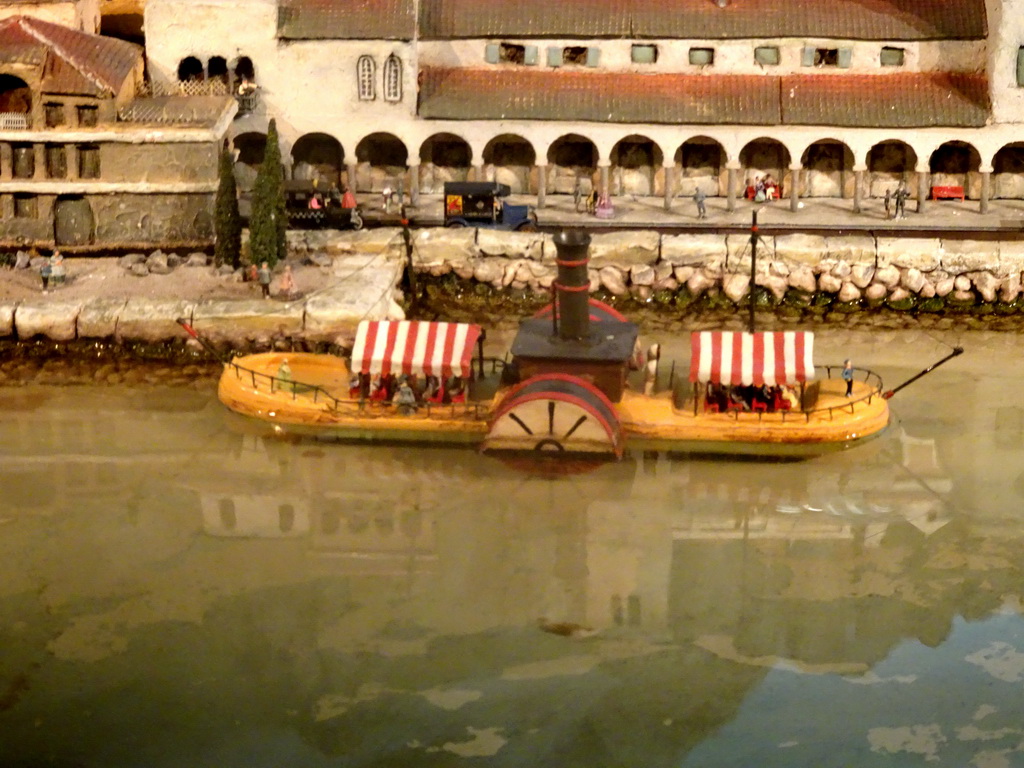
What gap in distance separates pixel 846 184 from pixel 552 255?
41.4ft

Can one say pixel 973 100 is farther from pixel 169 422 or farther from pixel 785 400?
pixel 169 422

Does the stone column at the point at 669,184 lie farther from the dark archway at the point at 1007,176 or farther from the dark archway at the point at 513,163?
the dark archway at the point at 1007,176

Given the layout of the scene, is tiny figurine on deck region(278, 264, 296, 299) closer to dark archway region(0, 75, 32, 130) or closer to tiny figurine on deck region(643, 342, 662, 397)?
tiny figurine on deck region(643, 342, 662, 397)

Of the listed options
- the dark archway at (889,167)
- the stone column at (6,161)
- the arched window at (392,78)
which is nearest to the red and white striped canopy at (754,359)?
the arched window at (392,78)

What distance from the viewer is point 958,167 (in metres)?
52.2

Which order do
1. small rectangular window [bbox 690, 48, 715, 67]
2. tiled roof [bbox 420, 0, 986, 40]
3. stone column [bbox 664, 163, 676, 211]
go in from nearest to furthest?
tiled roof [bbox 420, 0, 986, 40], stone column [bbox 664, 163, 676, 211], small rectangular window [bbox 690, 48, 715, 67]

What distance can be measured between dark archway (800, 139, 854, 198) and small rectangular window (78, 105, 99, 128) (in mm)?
22689

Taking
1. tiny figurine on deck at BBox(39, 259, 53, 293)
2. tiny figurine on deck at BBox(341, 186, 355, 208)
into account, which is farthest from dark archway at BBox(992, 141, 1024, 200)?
tiny figurine on deck at BBox(39, 259, 53, 293)

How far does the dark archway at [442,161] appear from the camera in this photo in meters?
52.8

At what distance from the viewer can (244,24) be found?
49125mm

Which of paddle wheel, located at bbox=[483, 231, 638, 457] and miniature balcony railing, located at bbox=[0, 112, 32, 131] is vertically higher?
miniature balcony railing, located at bbox=[0, 112, 32, 131]

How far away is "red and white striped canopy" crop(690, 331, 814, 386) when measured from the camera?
1304 inches

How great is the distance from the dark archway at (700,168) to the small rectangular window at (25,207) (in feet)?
67.2

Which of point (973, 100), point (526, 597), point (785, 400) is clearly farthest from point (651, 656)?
point (973, 100)
